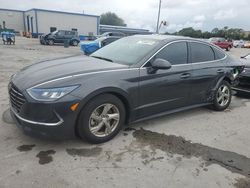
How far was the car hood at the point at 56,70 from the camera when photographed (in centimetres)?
311

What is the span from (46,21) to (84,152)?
4297cm

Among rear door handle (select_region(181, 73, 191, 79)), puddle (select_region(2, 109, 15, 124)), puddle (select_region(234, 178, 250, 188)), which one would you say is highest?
rear door handle (select_region(181, 73, 191, 79))

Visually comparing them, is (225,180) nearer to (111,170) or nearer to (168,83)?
(111,170)

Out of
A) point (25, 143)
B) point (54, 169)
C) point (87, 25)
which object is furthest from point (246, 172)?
point (87, 25)

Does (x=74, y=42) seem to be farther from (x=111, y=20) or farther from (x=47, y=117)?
(x=111, y=20)

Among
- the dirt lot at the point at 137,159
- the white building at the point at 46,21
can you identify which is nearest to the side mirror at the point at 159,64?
the dirt lot at the point at 137,159

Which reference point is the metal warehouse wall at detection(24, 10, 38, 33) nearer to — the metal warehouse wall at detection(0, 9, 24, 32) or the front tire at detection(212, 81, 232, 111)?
the metal warehouse wall at detection(0, 9, 24, 32)

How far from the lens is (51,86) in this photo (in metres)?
2.94

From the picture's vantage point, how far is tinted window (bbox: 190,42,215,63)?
4.38 meters

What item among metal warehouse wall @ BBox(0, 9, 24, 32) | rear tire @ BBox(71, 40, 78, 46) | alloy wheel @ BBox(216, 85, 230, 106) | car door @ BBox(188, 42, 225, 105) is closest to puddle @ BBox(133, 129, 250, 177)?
car door @ BBox(188, 42, 225, 105)

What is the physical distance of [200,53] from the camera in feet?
14.9

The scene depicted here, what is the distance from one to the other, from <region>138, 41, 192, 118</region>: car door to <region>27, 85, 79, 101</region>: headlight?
46.2 inches

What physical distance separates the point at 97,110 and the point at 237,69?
145 inches

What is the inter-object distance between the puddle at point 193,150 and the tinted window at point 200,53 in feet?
5.27
